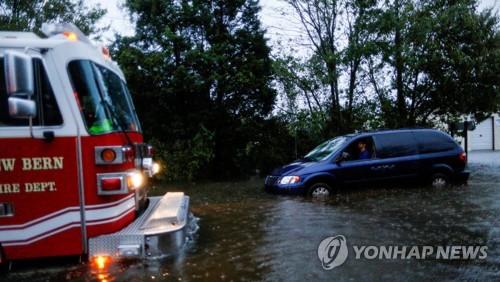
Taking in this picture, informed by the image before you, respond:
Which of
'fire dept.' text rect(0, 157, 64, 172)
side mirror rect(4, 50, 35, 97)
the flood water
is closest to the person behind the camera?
side mirror rect(4, 50, 35, 97)

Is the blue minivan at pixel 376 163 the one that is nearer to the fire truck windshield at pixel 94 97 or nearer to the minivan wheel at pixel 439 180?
the minivan wheel at pixel 439 180

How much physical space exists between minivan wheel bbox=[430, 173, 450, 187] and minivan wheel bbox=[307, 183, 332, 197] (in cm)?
283

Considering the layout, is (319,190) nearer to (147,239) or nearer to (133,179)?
(133,179)

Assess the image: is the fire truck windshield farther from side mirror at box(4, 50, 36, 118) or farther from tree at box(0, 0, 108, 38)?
tree at box(0, 0, 108, 38)

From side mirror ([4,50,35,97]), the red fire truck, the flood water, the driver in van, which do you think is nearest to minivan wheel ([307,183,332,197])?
the flood water

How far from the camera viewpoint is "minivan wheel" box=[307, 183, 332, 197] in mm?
9633

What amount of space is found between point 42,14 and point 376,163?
14568 mm

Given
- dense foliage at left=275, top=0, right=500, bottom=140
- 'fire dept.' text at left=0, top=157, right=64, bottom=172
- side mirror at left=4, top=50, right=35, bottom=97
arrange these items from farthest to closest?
1. dense foliage at left=275, top=0, right=500, bottom=140
2. 'fire dept.' text at left=0, top=157, right=64, bottom=172
3. side mirror at left=4, top=50, right=35, bottom=97

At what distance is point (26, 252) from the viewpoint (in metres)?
4.03

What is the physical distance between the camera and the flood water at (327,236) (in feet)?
13.9

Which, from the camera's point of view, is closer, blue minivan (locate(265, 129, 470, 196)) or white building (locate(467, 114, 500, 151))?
blue minivan (locate(265, 129, 470, 196))

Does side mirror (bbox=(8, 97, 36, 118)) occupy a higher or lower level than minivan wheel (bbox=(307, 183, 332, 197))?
higher

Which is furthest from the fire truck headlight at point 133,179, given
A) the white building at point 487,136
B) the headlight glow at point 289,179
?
the white building at point 487,136

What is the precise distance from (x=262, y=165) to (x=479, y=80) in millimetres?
8948
